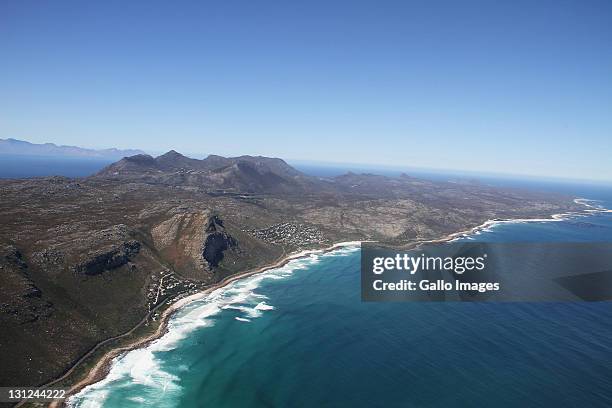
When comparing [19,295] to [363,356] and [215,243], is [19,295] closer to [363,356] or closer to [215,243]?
[215,243]

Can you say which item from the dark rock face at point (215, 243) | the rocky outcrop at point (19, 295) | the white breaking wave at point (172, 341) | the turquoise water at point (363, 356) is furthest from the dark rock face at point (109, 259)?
the turquoise water at point (363, 356)

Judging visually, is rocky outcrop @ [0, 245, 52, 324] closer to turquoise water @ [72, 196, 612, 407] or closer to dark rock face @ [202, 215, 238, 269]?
turquoise water @ [72, 196, 612, 407]

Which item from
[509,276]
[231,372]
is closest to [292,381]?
[231,372]

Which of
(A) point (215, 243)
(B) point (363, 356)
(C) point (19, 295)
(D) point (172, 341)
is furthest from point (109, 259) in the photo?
(B) point (363, 356)

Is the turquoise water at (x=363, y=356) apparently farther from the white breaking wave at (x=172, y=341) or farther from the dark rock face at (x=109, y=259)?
the dark rock face at (x=109, y=259)

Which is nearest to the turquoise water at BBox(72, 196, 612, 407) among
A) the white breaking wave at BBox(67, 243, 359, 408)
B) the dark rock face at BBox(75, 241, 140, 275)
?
the white breaking wave at BBox(67, 243, 359, 408)

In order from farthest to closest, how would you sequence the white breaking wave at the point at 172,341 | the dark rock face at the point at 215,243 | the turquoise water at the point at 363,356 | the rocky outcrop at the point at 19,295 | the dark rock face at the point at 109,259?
the dark rock face at the point at 215,243 → the dark rock face at the point at 109,259 → the rocky outcrop at the point at 19,295 → the white breaking wave at the point at 172,341 → the turquoise water at the point at 363,356

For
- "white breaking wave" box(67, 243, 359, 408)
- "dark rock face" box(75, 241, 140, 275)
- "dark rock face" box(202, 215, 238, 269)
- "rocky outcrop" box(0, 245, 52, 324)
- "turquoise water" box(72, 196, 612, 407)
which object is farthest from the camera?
"dark rock face" box(202, 215, 238, 269)
